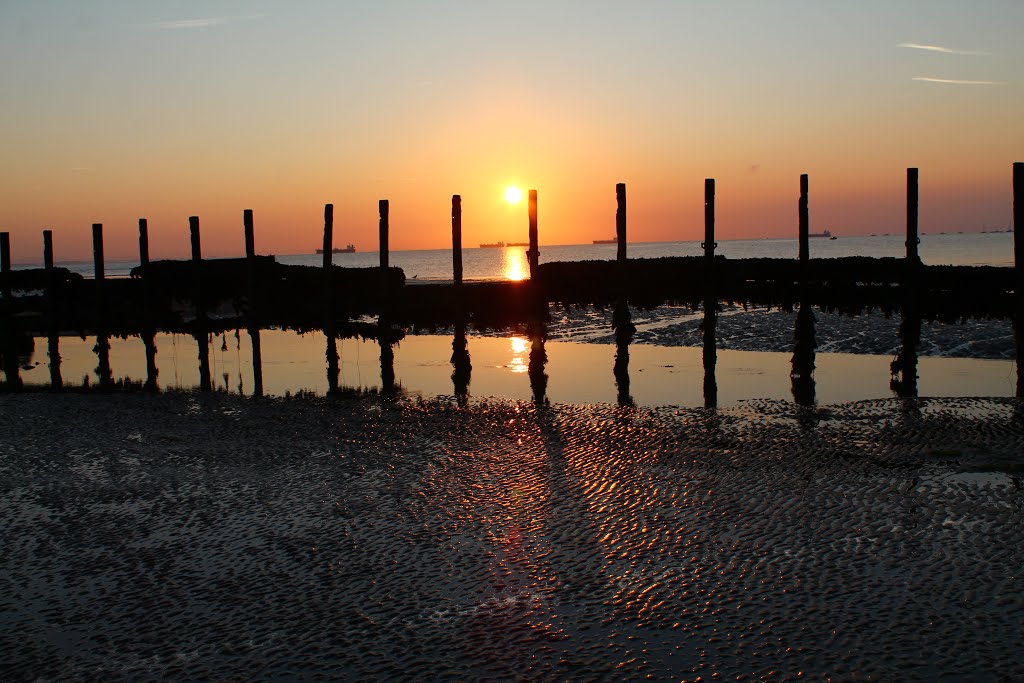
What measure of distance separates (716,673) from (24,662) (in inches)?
151

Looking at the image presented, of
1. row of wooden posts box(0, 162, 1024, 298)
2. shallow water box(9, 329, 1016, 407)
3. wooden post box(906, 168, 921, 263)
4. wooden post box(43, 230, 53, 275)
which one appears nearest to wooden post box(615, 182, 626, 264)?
row of wooden posts box(0, 162, 1024, 298)

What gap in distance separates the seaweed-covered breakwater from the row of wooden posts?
345 millimetres

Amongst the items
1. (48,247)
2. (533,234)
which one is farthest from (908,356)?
(48,247)

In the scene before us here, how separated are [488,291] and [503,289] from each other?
0.37 meters

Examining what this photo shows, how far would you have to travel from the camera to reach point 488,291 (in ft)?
63.2

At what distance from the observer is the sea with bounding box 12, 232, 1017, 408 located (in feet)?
49.6

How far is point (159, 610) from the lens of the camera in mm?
5301

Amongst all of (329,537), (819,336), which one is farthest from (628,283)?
(329,537)

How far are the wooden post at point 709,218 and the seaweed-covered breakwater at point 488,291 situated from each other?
29 cm

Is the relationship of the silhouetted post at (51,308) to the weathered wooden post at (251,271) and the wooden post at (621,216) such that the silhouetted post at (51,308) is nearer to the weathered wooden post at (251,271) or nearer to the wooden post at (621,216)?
the weathered wooden post at (251,271)

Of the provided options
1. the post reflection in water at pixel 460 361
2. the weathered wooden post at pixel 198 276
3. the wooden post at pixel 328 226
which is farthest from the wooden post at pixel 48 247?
the post reflection in water at pixel 460 361

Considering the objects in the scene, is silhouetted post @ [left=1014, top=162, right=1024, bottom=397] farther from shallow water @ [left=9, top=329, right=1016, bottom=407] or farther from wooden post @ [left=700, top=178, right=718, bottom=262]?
wooden post @ [left=700, top=178, right=718, bottom=262]

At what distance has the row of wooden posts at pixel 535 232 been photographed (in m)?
15.5

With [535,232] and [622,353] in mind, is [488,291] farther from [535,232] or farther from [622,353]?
[622,353]
